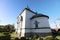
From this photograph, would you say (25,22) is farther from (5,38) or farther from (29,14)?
(5,38)

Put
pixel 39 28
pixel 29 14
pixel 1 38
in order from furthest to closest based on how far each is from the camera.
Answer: pixel 29 14 < pixel 39 28 < pixel 1 38

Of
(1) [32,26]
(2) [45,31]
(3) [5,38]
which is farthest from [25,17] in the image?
(3) [5,38]

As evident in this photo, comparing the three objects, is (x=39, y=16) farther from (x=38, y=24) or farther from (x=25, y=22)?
(x=25, y=22)

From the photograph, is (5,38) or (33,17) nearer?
(5,38)

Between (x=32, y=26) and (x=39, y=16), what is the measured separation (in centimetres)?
328

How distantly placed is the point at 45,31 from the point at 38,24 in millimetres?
2501

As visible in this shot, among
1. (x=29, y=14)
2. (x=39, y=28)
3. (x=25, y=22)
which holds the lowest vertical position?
(x=39, y=28)

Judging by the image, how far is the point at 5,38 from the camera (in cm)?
1692

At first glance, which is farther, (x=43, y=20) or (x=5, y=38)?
(x=43, y=20)

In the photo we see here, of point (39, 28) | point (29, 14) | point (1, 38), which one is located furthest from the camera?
point (29, 14)

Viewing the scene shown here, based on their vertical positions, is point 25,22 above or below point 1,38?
above

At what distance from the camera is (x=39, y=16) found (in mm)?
25781

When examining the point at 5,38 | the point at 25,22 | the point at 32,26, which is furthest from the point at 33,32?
the point at 5,38

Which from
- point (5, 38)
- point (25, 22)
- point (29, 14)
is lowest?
point (5, 38)
